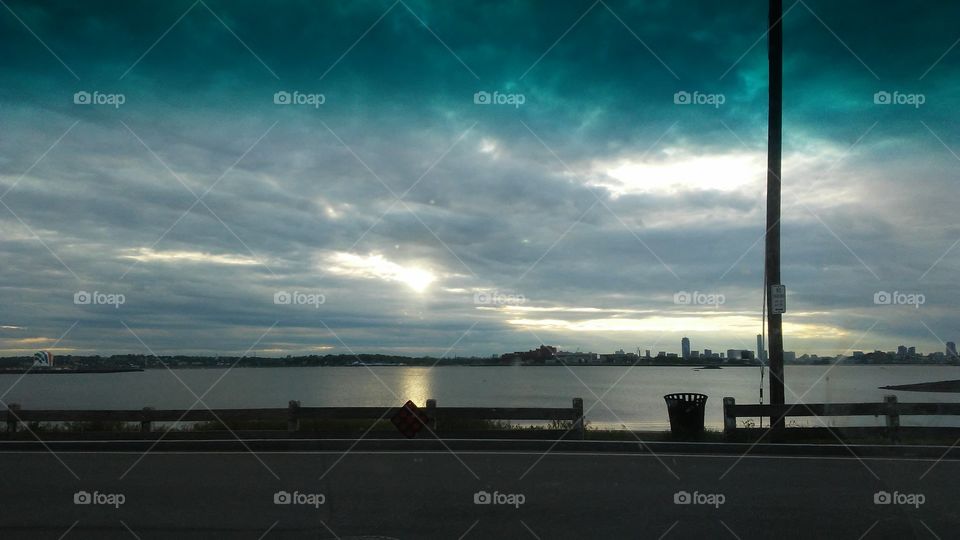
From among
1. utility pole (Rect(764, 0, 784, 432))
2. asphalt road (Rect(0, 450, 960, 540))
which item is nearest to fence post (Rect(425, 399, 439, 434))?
asphalt road (Rect(0, 450, 960, 540))

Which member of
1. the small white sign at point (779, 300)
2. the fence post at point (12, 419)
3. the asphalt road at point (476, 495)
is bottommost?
the asphalt road at point (476, 495)

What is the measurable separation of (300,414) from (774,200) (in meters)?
11.4

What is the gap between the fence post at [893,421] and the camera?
14.6 meters

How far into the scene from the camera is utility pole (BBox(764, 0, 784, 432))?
15.2 meters

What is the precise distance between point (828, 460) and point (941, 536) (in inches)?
219

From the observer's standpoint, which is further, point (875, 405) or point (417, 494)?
point (875, 405)

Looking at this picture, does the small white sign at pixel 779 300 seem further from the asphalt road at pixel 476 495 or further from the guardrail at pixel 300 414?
the guardrail at pixel 300 414

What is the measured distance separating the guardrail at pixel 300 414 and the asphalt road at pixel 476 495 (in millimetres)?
2539

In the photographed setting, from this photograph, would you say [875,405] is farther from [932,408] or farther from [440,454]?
[440,454]

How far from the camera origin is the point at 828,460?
A: 40.4ft

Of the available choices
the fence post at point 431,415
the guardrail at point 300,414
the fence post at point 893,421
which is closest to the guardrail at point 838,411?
the fence post at point 893,421

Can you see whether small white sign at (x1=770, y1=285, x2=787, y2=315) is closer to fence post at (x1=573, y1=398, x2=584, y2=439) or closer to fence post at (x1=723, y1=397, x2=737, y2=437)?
fence post at (x1=723, y1=397, x2=737, y2=437)

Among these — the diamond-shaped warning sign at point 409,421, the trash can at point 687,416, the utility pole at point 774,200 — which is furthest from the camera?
the utility pole at point 774,200

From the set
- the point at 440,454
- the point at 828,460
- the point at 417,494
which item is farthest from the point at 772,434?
the point at 417,494
